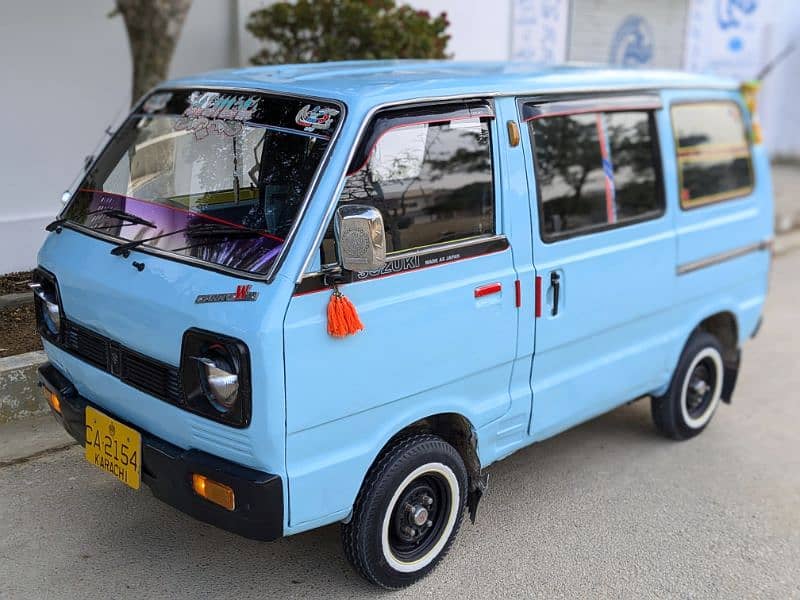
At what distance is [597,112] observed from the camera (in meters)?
3.92

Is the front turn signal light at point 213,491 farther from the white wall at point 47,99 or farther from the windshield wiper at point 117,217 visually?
the white wall at point 47,99

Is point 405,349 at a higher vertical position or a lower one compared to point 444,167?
lower

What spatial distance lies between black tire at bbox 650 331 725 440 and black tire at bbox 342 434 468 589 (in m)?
1.71

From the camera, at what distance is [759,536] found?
3.84 metres

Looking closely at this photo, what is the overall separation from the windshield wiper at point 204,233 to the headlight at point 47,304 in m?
0.42

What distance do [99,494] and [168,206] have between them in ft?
4.80

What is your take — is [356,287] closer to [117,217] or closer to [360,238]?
[360,238]

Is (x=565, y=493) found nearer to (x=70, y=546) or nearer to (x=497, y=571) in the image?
(x=497, y=571)

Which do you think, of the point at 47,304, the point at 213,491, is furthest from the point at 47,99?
the point at 213,491

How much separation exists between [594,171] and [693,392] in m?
1.62

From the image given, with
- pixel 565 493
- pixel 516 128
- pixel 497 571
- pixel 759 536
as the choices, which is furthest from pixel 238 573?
pixel 759 536

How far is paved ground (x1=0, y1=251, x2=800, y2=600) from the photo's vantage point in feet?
10.8

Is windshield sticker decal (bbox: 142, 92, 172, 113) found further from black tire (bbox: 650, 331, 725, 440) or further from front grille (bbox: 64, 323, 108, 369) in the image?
black tire (bbox: 650, 331, 725, 440)

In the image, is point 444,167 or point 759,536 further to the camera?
point 759,536
